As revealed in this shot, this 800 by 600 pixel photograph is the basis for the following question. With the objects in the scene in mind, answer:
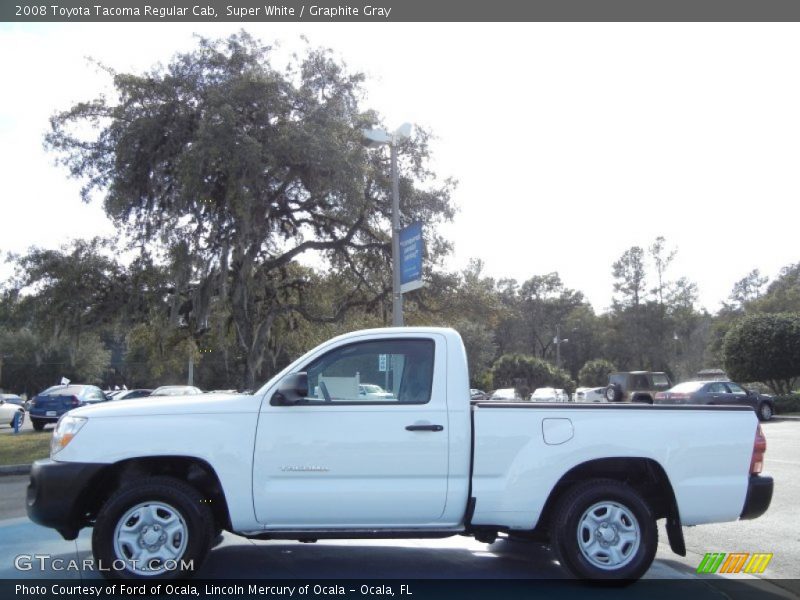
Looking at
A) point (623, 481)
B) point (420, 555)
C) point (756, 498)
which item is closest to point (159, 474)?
point (420, 555)

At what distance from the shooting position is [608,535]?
586 centimetres

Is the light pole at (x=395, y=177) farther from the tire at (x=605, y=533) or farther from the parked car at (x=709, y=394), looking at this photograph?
the parked car at (x=709, y=394)

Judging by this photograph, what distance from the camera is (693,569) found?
6684 millimetres

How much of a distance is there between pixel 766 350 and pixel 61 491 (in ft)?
106

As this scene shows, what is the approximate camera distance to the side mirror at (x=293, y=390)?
564 centimetres

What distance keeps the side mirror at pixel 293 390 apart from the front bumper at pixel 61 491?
55.1 inches

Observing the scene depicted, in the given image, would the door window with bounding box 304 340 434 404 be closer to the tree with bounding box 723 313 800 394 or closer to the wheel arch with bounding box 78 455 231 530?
the wheel arch with bounding box 78 455 231 530

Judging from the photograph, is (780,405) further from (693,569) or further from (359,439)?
(359,439)

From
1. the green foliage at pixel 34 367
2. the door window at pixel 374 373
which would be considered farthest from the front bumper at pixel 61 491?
the green foliage at pixel 34 367

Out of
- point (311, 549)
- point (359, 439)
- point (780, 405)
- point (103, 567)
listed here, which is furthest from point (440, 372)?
point (780, 405)

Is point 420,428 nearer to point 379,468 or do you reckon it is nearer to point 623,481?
point 379,468

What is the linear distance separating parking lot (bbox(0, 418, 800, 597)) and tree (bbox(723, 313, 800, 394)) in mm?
26050

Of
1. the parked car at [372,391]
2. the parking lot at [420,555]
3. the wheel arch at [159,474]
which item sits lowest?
the parking lot at [420,555]

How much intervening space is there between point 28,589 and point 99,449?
1.22 meters
